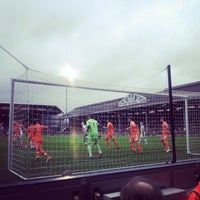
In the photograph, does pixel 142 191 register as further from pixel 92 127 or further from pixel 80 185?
pixel 92 127

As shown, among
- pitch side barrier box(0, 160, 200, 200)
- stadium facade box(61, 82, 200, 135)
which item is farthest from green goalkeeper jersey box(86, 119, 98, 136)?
pitch side barrier box(0, 160, 200, 200)

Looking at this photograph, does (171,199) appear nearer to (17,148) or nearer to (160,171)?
(160,171)

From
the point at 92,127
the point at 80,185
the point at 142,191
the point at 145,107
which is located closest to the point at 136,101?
the point at 145,107

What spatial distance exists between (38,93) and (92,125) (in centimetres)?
580

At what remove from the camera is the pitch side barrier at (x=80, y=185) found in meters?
2.72

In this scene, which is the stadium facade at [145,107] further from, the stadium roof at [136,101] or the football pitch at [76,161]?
the football pitch at [76,161]

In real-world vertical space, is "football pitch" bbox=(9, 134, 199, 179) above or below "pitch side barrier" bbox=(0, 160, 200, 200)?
below

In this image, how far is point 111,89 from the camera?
9.05 meters

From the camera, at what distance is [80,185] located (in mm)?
3051

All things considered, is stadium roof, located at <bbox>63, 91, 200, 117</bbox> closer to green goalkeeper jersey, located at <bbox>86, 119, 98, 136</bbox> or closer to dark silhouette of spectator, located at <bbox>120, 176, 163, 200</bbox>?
green goalkeeper jersey, located at <bbox>86, 119, 98, 136</bbox>

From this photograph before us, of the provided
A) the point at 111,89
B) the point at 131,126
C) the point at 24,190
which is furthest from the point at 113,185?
the point at 131,126

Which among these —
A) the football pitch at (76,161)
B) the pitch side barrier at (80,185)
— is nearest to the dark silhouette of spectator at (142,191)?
the pitch side barrier at (80,185)

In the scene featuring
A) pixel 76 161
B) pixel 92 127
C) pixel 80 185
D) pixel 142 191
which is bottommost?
pixel 76 161

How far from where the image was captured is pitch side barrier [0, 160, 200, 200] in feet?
8.93
